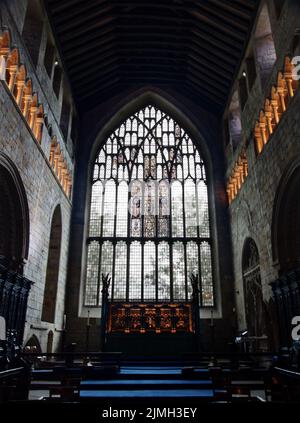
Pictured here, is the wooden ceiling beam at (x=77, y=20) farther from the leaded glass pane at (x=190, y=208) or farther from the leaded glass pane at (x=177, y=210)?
the leaded glass pane at (x=190, y=208)

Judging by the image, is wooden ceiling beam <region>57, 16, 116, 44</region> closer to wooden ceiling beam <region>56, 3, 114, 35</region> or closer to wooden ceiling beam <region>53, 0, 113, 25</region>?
wooden ceiling beam <region>56, 3, 114, 35</region>

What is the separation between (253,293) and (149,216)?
6.71 m

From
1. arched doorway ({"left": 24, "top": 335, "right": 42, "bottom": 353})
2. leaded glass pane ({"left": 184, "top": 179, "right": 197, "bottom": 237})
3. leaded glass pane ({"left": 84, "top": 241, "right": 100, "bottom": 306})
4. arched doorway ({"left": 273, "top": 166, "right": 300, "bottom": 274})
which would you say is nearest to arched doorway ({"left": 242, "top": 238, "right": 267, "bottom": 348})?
arched doorway ({"left": 273, "top": 166, "right": 300, "bottom": 274})

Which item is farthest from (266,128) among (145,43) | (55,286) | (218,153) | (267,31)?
(55,286)

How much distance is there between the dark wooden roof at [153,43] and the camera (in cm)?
1299

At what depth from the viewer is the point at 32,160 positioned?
36.2 feet

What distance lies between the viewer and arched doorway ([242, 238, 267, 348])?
1231 cm

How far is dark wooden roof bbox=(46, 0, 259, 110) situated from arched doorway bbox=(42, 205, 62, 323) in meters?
6.99

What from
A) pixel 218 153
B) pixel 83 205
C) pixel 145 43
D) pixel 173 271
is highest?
pixel 145 43

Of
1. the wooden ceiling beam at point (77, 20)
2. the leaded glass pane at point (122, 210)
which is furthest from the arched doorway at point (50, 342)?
the wooden ceiling beam at point (77, 20)

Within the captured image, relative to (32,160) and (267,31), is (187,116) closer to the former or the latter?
(267,31)

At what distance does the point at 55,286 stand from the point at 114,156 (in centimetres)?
811

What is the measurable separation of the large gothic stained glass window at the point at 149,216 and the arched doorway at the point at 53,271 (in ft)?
7.74

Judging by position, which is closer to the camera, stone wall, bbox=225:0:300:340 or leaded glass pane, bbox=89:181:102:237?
stone wall, bbox=225:0:300:340
